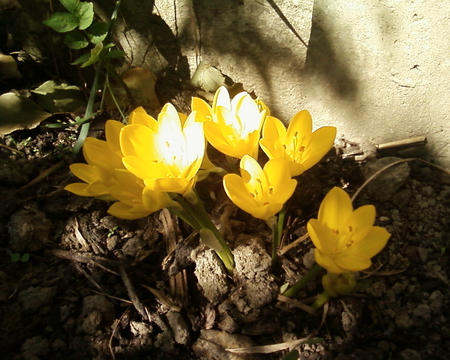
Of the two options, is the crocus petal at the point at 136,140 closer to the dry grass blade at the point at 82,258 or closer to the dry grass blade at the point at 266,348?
the dry grass blade at the point at 82,258

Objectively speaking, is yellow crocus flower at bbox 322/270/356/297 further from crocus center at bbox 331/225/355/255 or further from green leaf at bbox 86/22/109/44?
green leaf at bbox 86/22/109/44

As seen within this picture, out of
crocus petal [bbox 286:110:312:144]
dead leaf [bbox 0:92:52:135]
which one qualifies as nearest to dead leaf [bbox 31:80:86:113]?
dead leaf [bbox 0:92:52:135]

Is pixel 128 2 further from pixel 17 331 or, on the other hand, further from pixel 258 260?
pixel 17 331

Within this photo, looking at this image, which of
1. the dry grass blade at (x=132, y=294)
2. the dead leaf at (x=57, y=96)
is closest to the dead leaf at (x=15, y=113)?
the dead leaf at (x=57, y=96)

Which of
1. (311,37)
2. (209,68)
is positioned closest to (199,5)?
(209,68)

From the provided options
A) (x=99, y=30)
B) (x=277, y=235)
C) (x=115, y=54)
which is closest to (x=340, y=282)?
(x=277, y=235)
